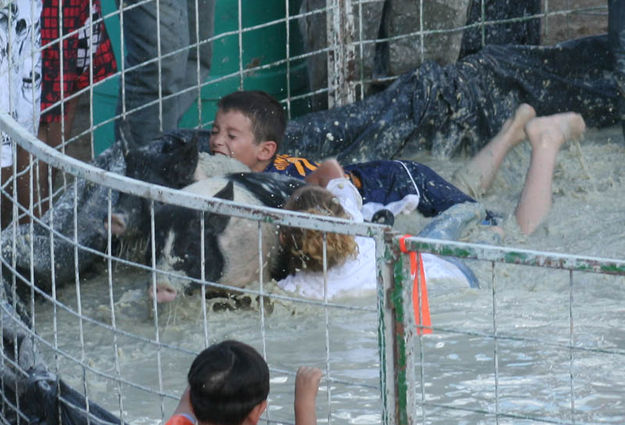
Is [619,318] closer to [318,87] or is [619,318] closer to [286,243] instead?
[286,243]

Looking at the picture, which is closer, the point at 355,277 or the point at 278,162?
the point at 355,277

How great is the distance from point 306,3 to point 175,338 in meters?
2.75

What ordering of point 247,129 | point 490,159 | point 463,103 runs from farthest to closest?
point 463,103 → point 490,159 → point 247,129

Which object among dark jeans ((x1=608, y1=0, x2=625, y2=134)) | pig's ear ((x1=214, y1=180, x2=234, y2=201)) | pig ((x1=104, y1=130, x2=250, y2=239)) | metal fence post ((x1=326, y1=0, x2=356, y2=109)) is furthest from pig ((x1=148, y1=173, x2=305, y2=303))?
dark jeans ((x1=608, y1=0, x2=625, y2=134))

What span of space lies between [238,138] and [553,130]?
1375 mm

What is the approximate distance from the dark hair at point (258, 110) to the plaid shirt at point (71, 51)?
0.64 meters

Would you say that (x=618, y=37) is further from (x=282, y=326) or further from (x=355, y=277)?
(x=282, y=326)

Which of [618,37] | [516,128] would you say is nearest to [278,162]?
[516,128]

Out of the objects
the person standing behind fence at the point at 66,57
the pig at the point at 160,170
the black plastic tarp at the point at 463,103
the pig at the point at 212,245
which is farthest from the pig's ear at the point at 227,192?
the black plastic tarp at the point at 463,103

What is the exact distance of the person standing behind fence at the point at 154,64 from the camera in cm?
512

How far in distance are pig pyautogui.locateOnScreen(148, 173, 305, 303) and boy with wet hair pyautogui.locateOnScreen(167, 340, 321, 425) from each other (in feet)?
4.00

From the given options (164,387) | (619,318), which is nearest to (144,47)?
(164,387)

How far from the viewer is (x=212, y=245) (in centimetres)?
397

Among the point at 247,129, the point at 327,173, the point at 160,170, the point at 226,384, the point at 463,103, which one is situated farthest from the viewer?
the point at 463,103
